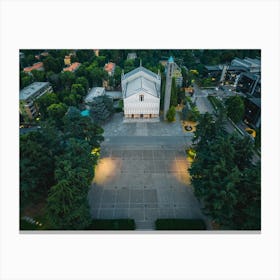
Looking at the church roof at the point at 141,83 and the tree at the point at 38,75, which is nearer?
the church roof at the point at 141,83

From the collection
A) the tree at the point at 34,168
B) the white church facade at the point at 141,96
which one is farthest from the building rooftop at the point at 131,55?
the tree at the point at 34,168

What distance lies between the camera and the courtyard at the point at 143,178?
75.6ft

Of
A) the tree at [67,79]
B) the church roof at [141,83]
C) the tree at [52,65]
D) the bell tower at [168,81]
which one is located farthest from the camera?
the tree at [52,65]

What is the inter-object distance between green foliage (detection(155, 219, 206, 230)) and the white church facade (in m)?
24.7

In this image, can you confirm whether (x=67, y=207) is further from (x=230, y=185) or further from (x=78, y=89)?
(x=78, y=89)

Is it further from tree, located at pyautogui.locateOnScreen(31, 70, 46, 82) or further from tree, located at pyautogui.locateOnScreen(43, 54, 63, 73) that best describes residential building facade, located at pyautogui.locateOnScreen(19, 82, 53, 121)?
tree, located at pyautogui.locateOnScreen(43, 54, 63, 73)

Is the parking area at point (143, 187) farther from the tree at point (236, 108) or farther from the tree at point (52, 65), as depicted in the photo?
the tree at point (52, 65)

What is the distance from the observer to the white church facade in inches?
1507

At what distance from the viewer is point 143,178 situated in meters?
27.0

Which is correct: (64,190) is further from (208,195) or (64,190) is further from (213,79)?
(213,79)

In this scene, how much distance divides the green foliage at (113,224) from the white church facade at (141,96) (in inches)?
976

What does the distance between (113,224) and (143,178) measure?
8.08 m

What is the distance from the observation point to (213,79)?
57188 millimetres

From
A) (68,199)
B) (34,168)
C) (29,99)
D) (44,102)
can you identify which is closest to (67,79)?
(44,102)
